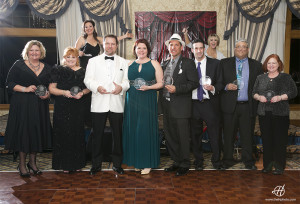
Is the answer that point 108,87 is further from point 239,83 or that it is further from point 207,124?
point 239,83

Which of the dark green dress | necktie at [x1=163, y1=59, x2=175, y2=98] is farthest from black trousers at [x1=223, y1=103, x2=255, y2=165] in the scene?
the dark green dress

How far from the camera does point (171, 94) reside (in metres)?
3.52

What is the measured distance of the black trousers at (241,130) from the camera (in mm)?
3734

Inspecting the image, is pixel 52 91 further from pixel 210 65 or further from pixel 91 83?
pixel 210 65

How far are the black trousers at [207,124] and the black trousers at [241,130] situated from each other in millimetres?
158

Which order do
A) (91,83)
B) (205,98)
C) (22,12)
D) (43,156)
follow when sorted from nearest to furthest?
(91,83) → (205,98) → (43,156) → (22,12)

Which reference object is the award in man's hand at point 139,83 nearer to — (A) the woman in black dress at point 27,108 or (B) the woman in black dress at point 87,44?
(A) the woman in black dress at point 27,108

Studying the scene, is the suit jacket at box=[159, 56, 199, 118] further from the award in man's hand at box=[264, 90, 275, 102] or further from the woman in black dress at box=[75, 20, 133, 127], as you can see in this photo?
the woman in black dress at box=[75, 20, 133, 127]

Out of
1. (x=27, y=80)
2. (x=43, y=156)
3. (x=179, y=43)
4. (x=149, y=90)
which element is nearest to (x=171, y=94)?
(x=149, y=90)

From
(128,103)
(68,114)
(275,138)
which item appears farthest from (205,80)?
(68,114)

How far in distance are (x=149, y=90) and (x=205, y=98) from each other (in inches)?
26.6

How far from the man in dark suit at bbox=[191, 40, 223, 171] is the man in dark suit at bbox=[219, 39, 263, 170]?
134mm

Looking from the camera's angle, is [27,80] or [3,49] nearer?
[27,80]

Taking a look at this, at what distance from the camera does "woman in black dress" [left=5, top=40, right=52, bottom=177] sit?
11.3ft
